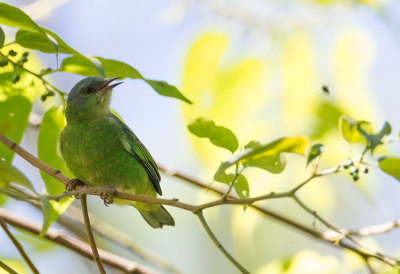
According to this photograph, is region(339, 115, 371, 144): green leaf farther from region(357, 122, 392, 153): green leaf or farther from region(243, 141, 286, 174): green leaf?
region(243, 141, 286, 174): green leaf

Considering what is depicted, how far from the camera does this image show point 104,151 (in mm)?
4020

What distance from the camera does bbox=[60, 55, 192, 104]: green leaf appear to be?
243 cm

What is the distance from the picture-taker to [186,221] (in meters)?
10.1

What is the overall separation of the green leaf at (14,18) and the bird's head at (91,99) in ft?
6.28

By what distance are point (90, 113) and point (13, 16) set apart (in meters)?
2.02

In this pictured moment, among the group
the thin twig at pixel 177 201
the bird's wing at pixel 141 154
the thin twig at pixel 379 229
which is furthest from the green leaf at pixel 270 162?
the bird's wing at pixel 141 154

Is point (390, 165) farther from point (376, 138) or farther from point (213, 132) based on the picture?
point (213, 132)

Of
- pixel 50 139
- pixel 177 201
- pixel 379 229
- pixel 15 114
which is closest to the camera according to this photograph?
pixel 177 201

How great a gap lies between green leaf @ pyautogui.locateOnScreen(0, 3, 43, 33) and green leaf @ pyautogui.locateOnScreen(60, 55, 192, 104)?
205 mm

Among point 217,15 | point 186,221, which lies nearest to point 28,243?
point 217,15

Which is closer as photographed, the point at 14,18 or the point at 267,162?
the point at 14,18

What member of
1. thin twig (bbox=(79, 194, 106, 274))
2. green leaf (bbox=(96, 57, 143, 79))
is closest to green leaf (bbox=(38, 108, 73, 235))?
thin twig (bbox=(79, 194, 106, 274))

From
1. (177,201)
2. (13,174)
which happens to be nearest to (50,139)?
(13,174)

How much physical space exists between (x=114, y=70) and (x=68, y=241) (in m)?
1.08
